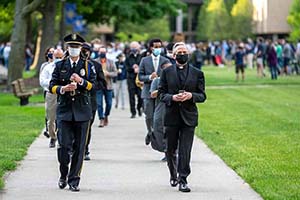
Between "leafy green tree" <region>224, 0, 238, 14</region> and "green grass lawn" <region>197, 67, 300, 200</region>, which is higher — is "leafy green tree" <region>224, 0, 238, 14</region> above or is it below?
above

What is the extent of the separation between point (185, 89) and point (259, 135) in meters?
6.80

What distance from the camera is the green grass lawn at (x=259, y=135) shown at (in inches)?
466

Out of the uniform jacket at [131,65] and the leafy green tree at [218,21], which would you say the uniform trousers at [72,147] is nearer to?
the uniform jacket at [131,65]

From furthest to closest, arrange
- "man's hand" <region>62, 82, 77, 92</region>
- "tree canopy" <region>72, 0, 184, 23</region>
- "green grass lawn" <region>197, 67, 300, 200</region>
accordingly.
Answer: "tree canopy" <region>72, 0, 184, 23</region>
"green grass lawn" <region>197, 67, 300, 200</region>
"man's hand" <region>62, 82, 77, 92</region>

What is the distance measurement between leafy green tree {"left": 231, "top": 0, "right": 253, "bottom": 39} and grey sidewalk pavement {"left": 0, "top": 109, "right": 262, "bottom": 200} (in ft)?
233

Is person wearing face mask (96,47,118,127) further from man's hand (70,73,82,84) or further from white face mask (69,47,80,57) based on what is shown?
man's hand (70,73,82,84)

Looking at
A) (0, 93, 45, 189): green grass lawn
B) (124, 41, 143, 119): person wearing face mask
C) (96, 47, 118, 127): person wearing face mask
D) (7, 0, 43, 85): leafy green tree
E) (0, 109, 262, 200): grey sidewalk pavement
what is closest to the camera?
(0, 109, 262, 200): grey sidewalk pavement

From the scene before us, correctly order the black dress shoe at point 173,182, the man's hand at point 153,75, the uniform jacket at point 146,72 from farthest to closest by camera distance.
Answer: the uniform jacket at point 146,72 < the man's hand at point 153,75 < the black dress shoe at point 173,182

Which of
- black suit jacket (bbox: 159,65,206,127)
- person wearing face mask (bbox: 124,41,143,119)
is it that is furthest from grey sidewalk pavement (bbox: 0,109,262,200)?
person wearing face mask (bbox: 124,41,143,119)

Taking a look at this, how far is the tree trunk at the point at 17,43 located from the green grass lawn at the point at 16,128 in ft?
9.09

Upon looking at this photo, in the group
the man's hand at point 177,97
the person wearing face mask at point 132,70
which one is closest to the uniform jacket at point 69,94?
the man's hand at point 177,97

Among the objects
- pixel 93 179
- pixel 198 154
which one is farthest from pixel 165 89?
pixel 198 154

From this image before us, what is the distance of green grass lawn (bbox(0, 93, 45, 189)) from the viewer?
14159mm

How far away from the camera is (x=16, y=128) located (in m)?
19.4
